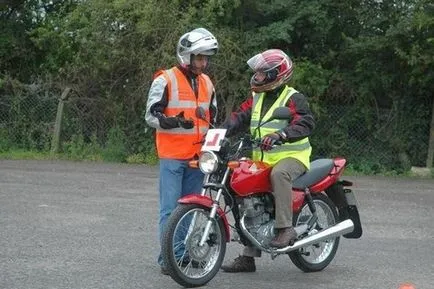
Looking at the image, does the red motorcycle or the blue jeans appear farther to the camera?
the blue jeans

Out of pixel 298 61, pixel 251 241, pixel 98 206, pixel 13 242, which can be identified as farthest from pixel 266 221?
pixel 298 61

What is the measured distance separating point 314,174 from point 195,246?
4.48ft

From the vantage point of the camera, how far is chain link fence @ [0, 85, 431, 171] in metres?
17.0

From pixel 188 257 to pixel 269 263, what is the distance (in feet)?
4.57

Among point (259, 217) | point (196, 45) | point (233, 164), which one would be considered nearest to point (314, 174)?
point (259, 217)

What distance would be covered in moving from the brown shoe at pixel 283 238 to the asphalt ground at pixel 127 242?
0.34 metres

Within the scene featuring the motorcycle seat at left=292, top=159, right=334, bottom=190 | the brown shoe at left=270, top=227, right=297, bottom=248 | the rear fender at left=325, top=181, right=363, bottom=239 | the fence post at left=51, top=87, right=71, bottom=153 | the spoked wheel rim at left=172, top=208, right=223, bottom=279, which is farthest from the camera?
the fence post at left=51, top=87, right=71, bottom=153

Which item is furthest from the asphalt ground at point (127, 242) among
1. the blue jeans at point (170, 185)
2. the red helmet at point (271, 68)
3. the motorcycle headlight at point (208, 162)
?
the red helmet at point (271, 68)

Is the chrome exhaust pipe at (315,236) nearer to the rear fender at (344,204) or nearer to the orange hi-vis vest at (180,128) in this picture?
the rear fender at (344,204)

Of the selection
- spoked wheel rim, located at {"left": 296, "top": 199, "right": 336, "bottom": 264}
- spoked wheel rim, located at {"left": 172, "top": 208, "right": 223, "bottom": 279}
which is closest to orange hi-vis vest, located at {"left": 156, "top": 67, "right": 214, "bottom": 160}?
spoked wheel rim, located at {"left": 172, "top": 208, "right": 223, "bottom": 279}

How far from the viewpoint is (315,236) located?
6.94 metres

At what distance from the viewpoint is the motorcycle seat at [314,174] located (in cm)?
687

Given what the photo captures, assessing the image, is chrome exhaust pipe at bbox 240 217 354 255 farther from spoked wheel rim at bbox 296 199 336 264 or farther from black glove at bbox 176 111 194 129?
black glove at bbox 176 111 194 129

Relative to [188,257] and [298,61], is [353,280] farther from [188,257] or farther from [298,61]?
[298,61]
